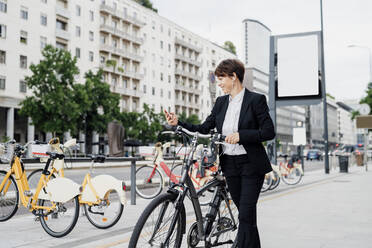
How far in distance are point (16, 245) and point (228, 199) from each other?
258 centimetres

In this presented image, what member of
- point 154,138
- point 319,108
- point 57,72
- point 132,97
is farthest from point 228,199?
point 319,108

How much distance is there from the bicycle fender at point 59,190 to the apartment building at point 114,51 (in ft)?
69.6

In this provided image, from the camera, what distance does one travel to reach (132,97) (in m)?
63.7

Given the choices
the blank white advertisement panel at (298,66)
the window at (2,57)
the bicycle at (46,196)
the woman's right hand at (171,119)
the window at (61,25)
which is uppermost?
the window at (61,25)

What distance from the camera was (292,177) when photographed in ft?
50.2

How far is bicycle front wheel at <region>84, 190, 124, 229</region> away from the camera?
20.8ft

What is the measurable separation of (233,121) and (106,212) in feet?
10.6

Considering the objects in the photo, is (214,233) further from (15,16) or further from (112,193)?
(15,16)

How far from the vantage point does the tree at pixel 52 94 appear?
3894cm

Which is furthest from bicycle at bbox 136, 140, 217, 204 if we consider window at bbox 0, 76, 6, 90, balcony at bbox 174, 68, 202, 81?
balcony at bbox 174, 68, 202, 81

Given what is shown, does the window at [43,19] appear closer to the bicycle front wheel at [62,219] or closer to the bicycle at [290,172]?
the bicycle at [290,172]

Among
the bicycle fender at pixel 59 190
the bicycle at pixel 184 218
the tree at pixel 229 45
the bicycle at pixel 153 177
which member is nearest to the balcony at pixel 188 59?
the tree at pixel 229 45

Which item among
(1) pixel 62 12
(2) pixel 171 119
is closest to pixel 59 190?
(2) pixel 171 119

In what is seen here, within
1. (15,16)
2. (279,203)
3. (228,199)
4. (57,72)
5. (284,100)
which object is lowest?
(279,203)
